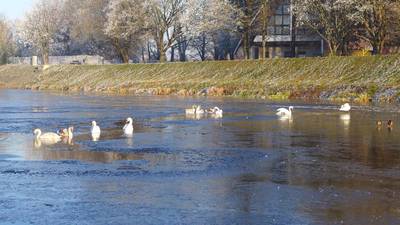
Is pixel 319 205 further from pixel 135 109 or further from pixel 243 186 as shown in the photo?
pixel 135 109

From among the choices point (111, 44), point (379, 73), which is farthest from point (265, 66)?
point (111, 44)

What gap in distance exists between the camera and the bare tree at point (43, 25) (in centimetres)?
11662

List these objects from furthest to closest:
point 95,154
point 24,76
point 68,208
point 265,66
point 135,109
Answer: point 24,76 → point 265,66 → point 135,109 → point 95,154 → point 68,208

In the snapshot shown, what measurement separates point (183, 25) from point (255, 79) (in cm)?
2612

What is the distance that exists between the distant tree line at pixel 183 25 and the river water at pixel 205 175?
39087 mm

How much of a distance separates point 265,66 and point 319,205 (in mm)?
55406

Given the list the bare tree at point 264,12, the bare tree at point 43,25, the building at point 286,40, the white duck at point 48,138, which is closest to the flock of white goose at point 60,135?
the white duck at point 48,138

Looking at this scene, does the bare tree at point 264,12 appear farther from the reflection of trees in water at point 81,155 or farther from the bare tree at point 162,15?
the reflection of trees in water at point 81,155

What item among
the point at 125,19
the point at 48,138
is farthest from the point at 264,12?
the point at 48,138

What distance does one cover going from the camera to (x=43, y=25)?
117m

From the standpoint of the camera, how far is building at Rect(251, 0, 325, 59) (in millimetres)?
88938

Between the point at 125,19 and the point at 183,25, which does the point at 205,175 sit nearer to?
the point at 183,25

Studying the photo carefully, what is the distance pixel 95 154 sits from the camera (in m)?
21.6

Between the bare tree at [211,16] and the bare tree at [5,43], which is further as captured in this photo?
the bare tree at [5,43]
